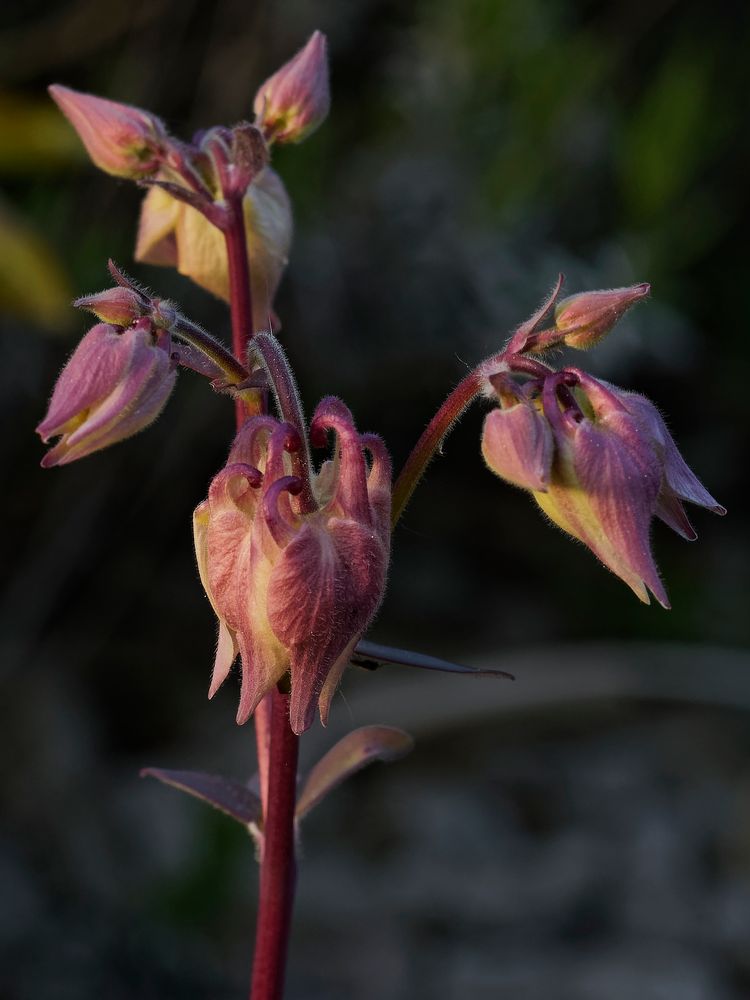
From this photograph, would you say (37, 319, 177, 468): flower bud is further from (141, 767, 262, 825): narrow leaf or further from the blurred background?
the blurred background

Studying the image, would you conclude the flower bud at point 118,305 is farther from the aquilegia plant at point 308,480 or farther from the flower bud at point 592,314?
the flower bud at point 592,314

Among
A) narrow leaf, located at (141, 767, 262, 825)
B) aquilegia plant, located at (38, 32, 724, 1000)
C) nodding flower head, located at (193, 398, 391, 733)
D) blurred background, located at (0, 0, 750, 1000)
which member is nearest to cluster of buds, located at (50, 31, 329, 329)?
Answer: aquilegia plant, located at (38, 32, 724, 1000)

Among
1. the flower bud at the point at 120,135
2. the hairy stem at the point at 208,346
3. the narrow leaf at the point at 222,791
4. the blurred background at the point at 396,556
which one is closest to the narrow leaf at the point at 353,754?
the narrow leaf at the point at 222,791

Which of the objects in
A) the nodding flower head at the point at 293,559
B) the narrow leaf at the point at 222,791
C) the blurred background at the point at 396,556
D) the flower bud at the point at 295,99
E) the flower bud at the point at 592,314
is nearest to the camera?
the nodding flower head at the point at 293,559

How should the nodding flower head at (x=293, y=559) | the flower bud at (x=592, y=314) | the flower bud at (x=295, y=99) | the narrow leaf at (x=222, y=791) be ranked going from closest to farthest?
the nodding flower head at (x=293, y=559), the flower bud at (x=592, y=314), the narrow leaf at (x=222, y=791), the flower bud at (x=295, y=99)

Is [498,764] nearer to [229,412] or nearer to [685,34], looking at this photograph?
[229,412]

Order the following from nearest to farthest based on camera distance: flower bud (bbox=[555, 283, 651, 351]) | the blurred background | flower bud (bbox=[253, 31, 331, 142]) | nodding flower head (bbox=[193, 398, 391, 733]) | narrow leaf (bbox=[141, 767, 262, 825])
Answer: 1. nodding flower head (bbox=[193, 398, 391, 733])
2. flower bud (bbox=[555, 283, 651, 351])
3. narrow leaf (bbox=[141, 767, 262, 825])
4. flower bud (bbox=[253, 31, 331, 142])
5. the blurred background
